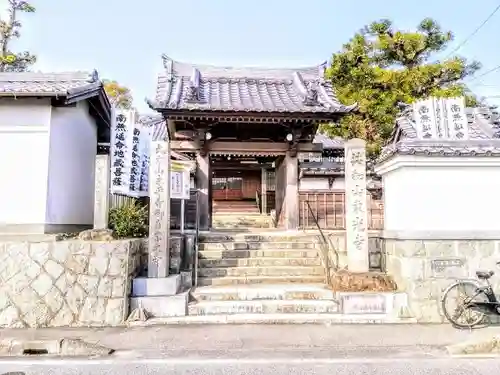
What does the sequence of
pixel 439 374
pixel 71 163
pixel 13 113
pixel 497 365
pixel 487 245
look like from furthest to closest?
pixel 71 163 < pixel 13 113 < pixel 487 245 < pixel 497 365 < pixel 439 374

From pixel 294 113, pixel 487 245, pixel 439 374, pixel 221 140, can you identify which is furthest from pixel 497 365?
pixel 221 140

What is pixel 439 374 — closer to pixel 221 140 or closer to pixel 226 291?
pixel 226 291

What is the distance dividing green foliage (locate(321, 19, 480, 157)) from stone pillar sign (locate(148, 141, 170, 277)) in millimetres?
13913

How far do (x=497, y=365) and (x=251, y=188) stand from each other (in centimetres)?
2173

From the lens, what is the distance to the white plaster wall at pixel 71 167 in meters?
9.31

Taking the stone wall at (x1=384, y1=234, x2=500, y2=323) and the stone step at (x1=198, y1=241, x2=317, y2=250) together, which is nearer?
the stone wall at (x1=384, y1=234, x2=500, y2=323)

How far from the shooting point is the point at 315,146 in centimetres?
1316

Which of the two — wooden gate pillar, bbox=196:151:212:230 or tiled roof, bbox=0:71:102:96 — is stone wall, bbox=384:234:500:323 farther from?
tiled roof, bbox=0:71:102:96

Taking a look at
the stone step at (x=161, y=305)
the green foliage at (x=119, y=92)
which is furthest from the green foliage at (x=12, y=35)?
the stone step at (x=161, y=305)

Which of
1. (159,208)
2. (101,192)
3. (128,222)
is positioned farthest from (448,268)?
(101,192)

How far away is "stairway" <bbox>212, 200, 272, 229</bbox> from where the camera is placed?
71.0 ft

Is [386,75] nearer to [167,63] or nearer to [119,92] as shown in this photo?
[167,63]

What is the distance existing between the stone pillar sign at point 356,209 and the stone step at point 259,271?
4.24 ft

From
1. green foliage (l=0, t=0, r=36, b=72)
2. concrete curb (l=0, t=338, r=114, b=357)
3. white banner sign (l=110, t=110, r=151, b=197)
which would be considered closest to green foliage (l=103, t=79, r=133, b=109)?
green foliage (l=0, t=0, r=36, b=72)
